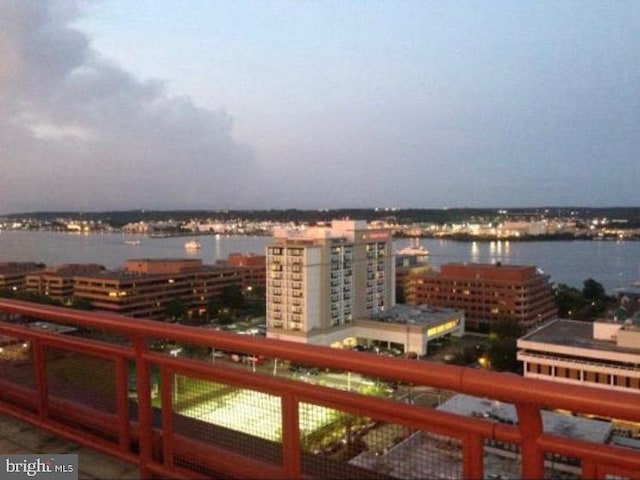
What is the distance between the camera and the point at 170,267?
3591 centimetres

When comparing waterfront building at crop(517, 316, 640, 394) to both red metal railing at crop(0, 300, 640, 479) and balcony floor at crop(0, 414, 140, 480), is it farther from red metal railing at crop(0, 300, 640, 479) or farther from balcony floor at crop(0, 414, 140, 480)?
red metal railing at crop(0, 300, 640, 479)

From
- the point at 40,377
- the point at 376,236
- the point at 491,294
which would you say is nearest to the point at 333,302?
the point at 376,236

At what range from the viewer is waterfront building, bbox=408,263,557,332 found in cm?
2966

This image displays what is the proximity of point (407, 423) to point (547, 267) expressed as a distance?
2267 inches

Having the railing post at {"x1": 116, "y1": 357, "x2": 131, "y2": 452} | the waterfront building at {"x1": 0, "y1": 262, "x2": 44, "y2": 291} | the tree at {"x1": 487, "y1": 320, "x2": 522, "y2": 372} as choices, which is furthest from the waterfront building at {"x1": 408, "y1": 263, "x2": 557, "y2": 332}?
the railing post at {"x1": 116, "y1": 357, "x2": 131, "y2": 452}

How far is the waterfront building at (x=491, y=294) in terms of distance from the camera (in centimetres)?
2966

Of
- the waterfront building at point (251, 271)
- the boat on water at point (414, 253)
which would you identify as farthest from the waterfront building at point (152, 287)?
the boat on water at point (414, 253)

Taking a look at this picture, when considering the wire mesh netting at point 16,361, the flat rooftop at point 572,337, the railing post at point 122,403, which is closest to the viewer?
the railing post at point 122,403

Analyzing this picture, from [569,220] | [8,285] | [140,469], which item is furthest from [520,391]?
[569,220]

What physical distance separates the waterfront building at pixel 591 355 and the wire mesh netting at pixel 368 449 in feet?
45.1

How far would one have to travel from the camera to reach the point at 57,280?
35.6m

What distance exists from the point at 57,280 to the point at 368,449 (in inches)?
1470

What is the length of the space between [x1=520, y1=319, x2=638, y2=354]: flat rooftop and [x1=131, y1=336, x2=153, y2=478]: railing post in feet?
47.5

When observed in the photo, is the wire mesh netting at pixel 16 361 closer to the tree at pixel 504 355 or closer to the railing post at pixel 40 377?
the railing post at pixel 40 377
